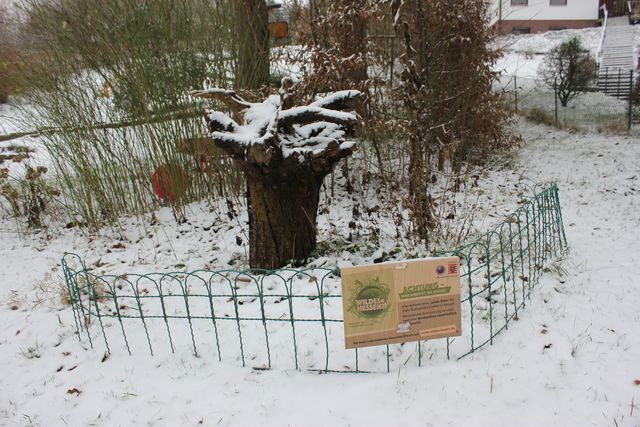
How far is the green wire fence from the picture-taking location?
299 centimetres

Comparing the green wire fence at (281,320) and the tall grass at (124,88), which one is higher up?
the tall grass at (124,88)

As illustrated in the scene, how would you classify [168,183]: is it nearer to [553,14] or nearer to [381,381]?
[381,381]

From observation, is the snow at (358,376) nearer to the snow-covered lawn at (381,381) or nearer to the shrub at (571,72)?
the snow-covered lawn at (381,381)

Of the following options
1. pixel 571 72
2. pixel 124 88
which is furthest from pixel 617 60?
pixel 124 88

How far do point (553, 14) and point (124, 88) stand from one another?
27205 mm

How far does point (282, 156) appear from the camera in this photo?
12.0 feet

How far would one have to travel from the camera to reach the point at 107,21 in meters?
5.96

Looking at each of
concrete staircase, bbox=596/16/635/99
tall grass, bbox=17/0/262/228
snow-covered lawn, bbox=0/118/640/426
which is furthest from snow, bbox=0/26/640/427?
concrete staircase, bbox=596/16/635/99

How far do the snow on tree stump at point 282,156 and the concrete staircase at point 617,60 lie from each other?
12.6 m

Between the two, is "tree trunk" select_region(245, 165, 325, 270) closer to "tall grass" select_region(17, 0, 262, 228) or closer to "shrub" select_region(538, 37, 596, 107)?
"tall grass" select_region(17, 0, 262, 228)

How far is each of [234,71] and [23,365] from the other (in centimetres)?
472

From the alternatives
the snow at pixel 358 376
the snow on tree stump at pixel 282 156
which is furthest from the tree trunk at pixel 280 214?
the snow at pixel 358 376

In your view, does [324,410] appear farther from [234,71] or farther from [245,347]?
[234,71]

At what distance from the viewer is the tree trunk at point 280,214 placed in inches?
151
